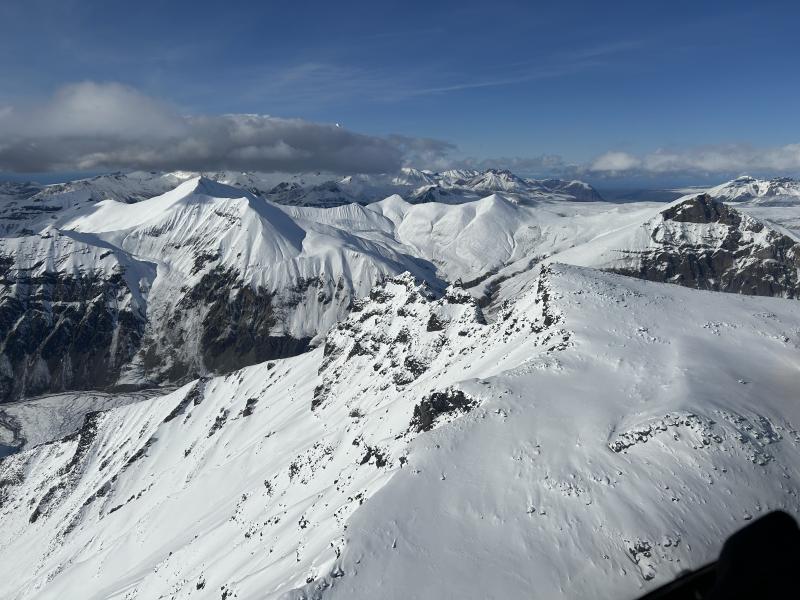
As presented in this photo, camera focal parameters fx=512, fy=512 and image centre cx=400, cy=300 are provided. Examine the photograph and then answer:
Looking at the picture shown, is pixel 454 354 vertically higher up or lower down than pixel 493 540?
lower down

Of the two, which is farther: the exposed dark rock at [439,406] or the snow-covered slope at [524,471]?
the exposed dark rock at [439,406]

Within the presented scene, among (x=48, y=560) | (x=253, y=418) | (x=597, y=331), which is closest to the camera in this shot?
(x=597, y=331)

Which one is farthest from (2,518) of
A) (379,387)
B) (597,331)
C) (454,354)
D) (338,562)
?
(597,331)

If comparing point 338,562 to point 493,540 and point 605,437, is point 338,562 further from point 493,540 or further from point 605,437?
point 605,437

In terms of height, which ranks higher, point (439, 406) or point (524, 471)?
point (524, 471)

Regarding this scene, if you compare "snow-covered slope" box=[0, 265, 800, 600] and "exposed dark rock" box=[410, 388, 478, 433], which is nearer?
"snow-covered slope" box=[0, 265, 800, 600]

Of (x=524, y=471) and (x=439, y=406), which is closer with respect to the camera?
(x=524, y=471)

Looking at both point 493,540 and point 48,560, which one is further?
point 48,560

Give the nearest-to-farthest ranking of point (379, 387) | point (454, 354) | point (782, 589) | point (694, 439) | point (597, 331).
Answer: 1. point (782, 589)
2. point (694, 439)
3. point (597, 331)
4. point (454, 354)
5. point (379, 387)
